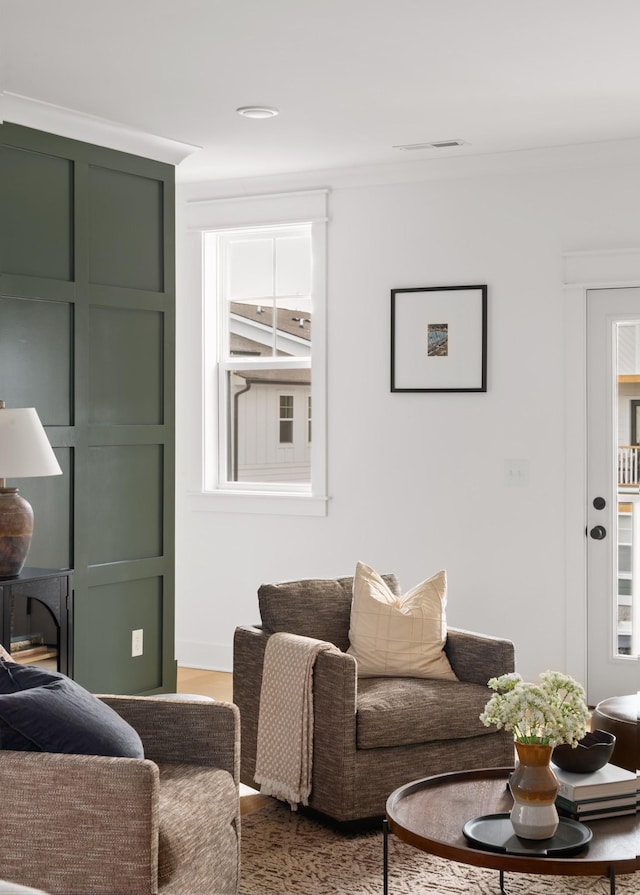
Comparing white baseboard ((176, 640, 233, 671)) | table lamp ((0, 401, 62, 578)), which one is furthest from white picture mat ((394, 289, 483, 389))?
table lamp ((0, 401, 62, 578))

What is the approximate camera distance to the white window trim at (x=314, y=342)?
224 inches

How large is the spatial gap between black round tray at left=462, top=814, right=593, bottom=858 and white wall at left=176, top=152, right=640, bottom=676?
2568 millimetres

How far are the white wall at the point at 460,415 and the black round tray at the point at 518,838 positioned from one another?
2568mm

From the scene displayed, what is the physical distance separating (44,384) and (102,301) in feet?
1.61

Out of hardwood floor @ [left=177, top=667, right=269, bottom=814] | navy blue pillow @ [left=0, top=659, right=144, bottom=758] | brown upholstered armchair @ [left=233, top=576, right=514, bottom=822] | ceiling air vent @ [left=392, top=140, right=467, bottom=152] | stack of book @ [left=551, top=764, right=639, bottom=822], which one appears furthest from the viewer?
hardwood floor @ [left=177, top=667, right=269, bottom=814]

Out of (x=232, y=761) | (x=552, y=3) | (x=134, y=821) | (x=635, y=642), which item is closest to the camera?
(x=134, y=821)

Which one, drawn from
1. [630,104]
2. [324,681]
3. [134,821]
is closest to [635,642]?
[324,681]

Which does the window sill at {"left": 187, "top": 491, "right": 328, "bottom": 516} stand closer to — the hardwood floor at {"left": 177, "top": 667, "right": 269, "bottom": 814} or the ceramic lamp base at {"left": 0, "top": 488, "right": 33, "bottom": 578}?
the hardwood floor at {"left": 177, "top": 667, "right": 269, "bottom": 814}

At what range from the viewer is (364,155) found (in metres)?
5.21

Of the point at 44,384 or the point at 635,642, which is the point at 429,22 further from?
the point at 635,642

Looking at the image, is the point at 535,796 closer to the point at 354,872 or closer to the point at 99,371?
the point at 354,872

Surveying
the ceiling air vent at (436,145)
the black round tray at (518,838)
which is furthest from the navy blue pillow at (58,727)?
the ceiling air vent at (436,145)

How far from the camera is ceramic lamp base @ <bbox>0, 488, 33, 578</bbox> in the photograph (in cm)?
388

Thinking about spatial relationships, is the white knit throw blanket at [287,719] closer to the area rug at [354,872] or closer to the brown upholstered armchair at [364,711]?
the brown upholstered armchair at [364,711]
